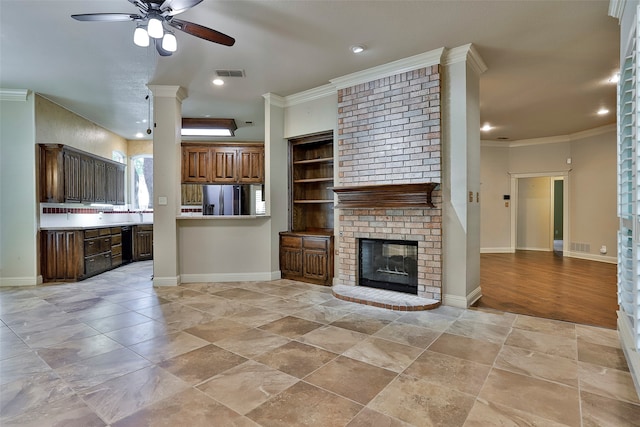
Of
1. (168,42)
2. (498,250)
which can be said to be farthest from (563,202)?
(168,42)

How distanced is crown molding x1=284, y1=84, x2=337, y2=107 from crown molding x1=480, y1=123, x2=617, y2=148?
5.42 meters

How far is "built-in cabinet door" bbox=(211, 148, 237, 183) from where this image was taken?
18.4ft

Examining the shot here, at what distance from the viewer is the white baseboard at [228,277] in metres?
5.18

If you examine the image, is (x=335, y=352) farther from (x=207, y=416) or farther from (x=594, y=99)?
(x=594, y=99)

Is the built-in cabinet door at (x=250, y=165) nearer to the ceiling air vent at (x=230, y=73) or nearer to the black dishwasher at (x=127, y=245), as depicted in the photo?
the ceiling air vent at (x=230, y=73)

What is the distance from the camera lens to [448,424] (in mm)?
1747

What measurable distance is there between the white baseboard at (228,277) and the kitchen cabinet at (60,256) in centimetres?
188

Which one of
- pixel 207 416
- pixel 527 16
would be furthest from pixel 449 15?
pixel 207 416

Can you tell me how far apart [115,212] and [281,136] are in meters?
4.77

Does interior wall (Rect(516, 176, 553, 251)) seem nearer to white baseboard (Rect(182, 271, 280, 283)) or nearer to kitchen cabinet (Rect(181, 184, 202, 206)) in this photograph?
white baseboard (Rect(182, 271, 280, 283))

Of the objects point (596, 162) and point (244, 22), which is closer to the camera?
point (244, 22)

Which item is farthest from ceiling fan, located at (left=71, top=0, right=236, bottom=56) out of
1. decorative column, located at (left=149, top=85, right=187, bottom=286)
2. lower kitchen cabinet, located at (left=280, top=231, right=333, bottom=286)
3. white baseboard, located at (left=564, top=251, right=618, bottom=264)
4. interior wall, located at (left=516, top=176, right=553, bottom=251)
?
interior wall, located at (left=516, top=176, right=553, bottom=251)

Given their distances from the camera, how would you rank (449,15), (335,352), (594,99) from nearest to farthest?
(335,352) < (449,15) < (594,99)

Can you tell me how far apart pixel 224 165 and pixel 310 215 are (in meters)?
1.71
